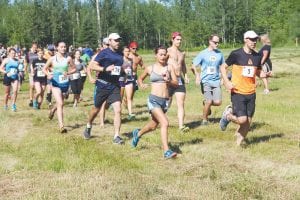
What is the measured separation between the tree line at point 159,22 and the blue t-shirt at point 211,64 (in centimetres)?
6889

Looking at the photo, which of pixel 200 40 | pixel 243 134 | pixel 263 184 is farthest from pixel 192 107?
pixel 200 40

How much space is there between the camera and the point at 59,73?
12203 millimetres

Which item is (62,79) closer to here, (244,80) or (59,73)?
(59,73)

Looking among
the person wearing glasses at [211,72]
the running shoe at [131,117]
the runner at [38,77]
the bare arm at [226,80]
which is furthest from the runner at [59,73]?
the runner at [38,77]

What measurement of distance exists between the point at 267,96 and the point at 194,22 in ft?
249

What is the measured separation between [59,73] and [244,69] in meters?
4.45

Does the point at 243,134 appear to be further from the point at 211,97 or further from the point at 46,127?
the point at 46,127

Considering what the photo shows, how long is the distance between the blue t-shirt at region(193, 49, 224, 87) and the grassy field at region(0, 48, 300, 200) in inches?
39.7

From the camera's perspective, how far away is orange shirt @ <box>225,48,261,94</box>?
31.3 feet

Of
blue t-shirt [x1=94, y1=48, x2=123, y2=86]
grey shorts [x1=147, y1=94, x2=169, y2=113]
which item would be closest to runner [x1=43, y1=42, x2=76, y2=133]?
blue t-shirt [x1=94, y1=48, x2=123, y2=86]

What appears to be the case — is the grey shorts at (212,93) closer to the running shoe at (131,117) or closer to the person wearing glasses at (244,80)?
the running shoe at (131,117)

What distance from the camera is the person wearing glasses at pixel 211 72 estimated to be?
1218 cm

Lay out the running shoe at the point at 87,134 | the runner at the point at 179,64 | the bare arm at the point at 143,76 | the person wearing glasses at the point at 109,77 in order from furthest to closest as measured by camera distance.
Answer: the runner at the point at 179,64, the running shoe at the point at 87,134, the person wearing glasses at the point at 109,77, the bare arm at the point at 143,76

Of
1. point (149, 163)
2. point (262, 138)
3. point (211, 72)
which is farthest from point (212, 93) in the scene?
point (149, 163)
